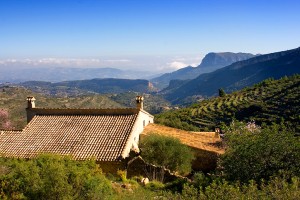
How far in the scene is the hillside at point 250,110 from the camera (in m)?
48.2

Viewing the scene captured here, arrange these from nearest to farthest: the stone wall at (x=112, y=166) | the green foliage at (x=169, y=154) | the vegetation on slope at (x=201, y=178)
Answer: the vegetation on slope at (x=201, y=178) < the stone wall at (x=112, y=166) < the green foliage at (x=169, y=154)

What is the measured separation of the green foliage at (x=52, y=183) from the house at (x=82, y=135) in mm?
8967

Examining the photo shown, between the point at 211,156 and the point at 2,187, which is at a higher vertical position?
the point at 2,187

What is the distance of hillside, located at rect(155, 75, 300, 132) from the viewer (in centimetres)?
4816

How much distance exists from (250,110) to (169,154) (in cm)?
3799

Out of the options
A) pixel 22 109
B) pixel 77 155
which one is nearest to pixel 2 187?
pixel 77 155

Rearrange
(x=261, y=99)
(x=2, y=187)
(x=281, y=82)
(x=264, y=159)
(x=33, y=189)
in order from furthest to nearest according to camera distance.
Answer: (x=281, y=82)
(x=261, y=99)
(x=264, y=159)
(x=2, y=187)
(x=33, y=189)

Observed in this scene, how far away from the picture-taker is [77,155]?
22406 mm

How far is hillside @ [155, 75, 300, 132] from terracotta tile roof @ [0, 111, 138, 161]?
767 inches

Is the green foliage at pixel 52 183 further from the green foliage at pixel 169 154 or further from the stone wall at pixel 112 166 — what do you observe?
the green foliage at pixel 169 154

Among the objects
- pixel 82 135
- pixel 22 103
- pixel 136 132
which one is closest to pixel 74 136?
pixel 82 135

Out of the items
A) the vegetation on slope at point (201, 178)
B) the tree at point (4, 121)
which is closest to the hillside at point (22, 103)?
the tree at point (4, 121)

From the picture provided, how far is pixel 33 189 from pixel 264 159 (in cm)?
981

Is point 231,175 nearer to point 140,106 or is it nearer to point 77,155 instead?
point 77,155
